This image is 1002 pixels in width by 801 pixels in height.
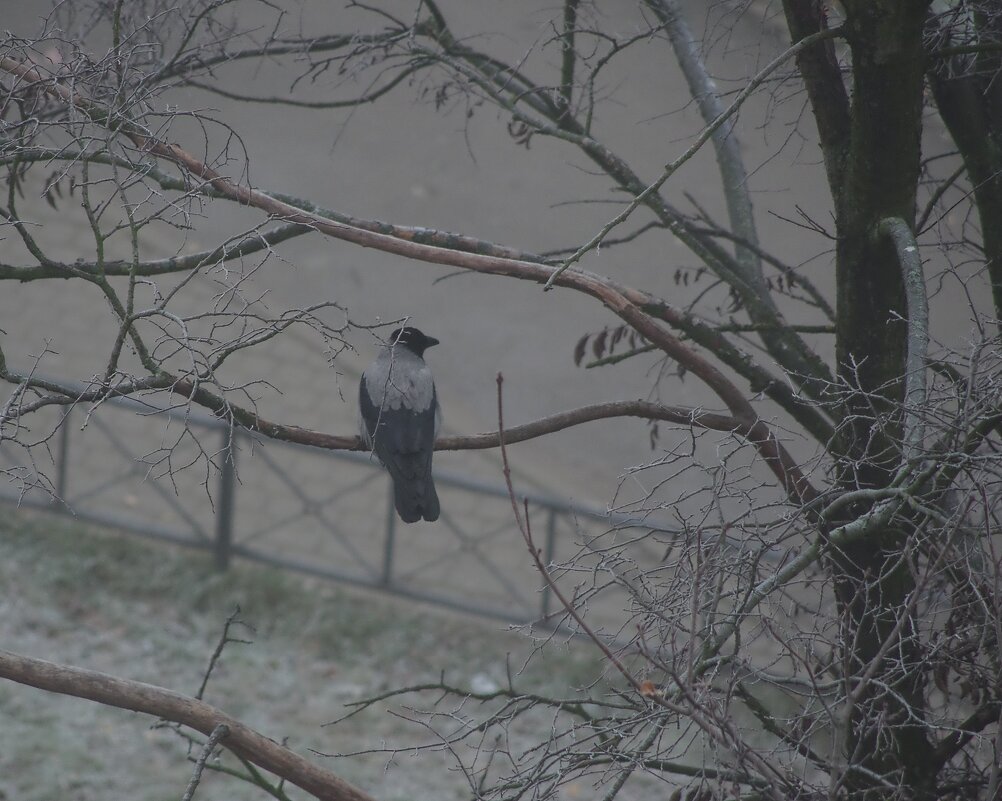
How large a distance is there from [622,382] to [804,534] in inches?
326

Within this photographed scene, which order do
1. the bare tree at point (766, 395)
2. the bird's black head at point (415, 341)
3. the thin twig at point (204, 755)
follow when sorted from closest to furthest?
1. the bare tree at point (766, 395)
2. the thin twig at point (204, 755)
3. the bird's black head at point (415, 341)

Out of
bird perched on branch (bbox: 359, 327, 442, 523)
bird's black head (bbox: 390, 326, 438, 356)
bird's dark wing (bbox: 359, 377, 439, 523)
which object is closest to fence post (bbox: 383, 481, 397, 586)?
bird's black head (bbox: 390, 326, 438, 356)

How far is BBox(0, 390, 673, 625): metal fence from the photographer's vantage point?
8.12m

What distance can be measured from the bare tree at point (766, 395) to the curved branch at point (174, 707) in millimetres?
40

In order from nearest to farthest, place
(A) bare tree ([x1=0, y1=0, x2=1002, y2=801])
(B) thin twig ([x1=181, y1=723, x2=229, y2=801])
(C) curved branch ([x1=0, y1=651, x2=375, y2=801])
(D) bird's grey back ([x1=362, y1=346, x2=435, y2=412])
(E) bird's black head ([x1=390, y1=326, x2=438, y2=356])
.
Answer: (A) bare tree ([x1=0, y1=0, x2=1002, y2=801]) → (B) thin twig ([x1=181, y1=723, x2=229, y2=801]) → (C) curved branch ([x1=0, y1=651, x2=375, y2=801]) → (D) bird's grey back ([x1=362, y1=346, x2=435, y2=412]) → (E) bird's black head ([x1=390, y1=326, x2=438, y2=356])

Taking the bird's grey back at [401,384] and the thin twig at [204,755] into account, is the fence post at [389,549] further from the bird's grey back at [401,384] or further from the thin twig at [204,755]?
the thin twig at [204,755]

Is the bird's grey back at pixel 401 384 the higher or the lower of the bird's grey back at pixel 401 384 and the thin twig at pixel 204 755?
the higher

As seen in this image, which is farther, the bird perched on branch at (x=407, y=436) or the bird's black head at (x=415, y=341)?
the bird's black head at (x=415, y=341)

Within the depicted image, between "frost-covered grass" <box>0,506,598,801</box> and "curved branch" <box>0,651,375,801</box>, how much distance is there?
124 inches

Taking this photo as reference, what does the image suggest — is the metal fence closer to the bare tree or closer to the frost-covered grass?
the frost-covered grass

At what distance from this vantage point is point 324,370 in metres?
10.5

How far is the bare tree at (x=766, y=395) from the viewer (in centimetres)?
254

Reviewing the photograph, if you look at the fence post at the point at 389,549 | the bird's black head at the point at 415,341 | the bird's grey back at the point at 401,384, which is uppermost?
the bird's black head at the point at 415,341

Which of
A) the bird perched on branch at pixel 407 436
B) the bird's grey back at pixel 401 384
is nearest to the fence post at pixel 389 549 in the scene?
the bird's grey back at pixel 401 384
